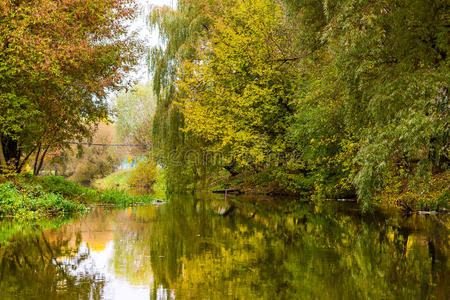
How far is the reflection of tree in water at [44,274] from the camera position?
5.16 metres

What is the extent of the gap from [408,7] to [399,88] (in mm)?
1696

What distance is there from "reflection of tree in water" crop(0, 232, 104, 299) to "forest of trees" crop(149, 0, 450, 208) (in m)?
5.78

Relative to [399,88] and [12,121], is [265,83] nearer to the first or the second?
[12,121]

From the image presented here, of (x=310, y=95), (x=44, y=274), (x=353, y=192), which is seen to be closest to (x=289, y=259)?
(x=44, y=274)

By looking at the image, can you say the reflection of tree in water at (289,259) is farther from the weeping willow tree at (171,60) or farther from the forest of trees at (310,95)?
the weeping willow tree at (171,60)

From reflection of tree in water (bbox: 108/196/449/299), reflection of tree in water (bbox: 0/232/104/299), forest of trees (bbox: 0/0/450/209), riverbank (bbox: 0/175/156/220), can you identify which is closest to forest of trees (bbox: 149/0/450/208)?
forest of trees (bbox: 0/0/450/209)

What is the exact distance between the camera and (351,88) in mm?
10906

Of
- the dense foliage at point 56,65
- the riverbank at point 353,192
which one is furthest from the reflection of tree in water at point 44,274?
the dense foliage at point 56,65

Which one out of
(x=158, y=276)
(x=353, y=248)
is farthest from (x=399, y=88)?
(x=158, y=276)

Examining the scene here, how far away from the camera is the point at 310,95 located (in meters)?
15.9

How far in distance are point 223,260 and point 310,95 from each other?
9.76m

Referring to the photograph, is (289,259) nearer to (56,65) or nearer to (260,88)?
(56,65)

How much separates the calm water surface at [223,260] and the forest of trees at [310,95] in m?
1.34

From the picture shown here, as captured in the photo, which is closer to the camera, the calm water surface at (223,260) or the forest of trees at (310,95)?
the calm water surface at (223,260)
